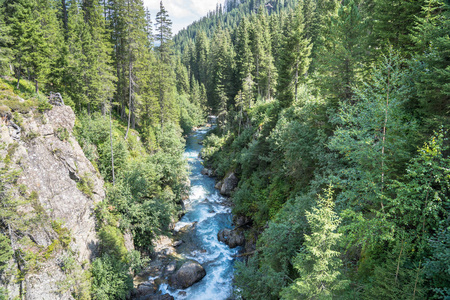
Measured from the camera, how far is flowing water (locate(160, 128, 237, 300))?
56.5 ft

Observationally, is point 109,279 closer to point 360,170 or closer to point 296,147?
point 296,147

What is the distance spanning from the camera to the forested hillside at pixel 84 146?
12.7 metres

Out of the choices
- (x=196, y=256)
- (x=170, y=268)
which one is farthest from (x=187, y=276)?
(x=196, y=256)

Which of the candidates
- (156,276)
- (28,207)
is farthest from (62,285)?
(156,276)

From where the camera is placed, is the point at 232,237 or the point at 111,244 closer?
the point at 111,244

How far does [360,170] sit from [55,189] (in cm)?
1834

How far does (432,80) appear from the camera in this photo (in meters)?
6.63

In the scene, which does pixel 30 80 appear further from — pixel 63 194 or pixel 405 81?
pixel 405 81

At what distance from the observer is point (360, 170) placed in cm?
785

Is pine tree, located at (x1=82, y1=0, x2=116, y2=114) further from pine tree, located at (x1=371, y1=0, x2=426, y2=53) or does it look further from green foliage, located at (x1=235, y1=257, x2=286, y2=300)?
pine tree, located at (x1=371, y1=0, x2=426, y2=53)

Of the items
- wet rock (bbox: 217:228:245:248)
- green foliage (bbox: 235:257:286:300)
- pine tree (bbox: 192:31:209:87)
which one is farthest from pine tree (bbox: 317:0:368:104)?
pine tree (bbox: 192:31:209:87)

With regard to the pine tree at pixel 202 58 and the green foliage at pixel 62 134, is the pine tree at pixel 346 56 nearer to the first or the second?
the green foliage at pixel 62 134

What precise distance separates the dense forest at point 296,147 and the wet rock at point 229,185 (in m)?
1.06

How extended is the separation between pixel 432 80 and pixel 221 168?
30803mm
